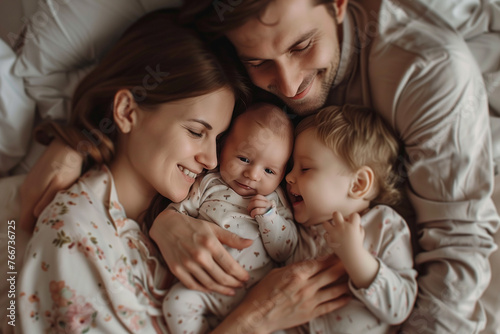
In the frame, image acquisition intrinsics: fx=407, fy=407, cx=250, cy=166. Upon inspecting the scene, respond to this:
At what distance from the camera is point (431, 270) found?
2.89 ft

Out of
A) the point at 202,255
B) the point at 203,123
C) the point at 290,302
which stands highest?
the point at 203,123

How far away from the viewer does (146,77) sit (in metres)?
0.93

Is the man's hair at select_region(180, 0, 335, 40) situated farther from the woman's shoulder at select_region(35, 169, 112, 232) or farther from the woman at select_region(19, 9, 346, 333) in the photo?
the woman's shoulder at select_region(35, 169, 112, 232)

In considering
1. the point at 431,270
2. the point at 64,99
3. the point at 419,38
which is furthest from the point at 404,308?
the point at 64,99

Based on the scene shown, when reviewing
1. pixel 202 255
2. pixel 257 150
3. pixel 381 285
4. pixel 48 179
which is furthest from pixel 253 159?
pixel 48 179

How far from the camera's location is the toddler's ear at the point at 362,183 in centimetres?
91

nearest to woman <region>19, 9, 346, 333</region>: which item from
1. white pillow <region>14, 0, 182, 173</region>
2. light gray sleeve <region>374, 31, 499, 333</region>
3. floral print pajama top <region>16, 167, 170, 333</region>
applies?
floral print pajama top <region>16, 167, 170, 333</region>

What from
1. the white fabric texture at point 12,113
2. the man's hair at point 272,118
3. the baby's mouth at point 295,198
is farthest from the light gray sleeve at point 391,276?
the white fabric texture at point 12,113

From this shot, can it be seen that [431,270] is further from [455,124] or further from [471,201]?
[455,124]

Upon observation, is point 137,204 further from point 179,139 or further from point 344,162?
point 344,162

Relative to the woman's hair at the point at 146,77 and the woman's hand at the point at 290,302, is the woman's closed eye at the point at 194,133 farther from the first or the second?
the woman's hand at the point at 290,302

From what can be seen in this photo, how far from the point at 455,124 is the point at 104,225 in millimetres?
798

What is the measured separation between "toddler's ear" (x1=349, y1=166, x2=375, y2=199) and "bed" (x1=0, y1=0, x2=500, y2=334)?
0.34 meters

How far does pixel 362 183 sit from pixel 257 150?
250mm
